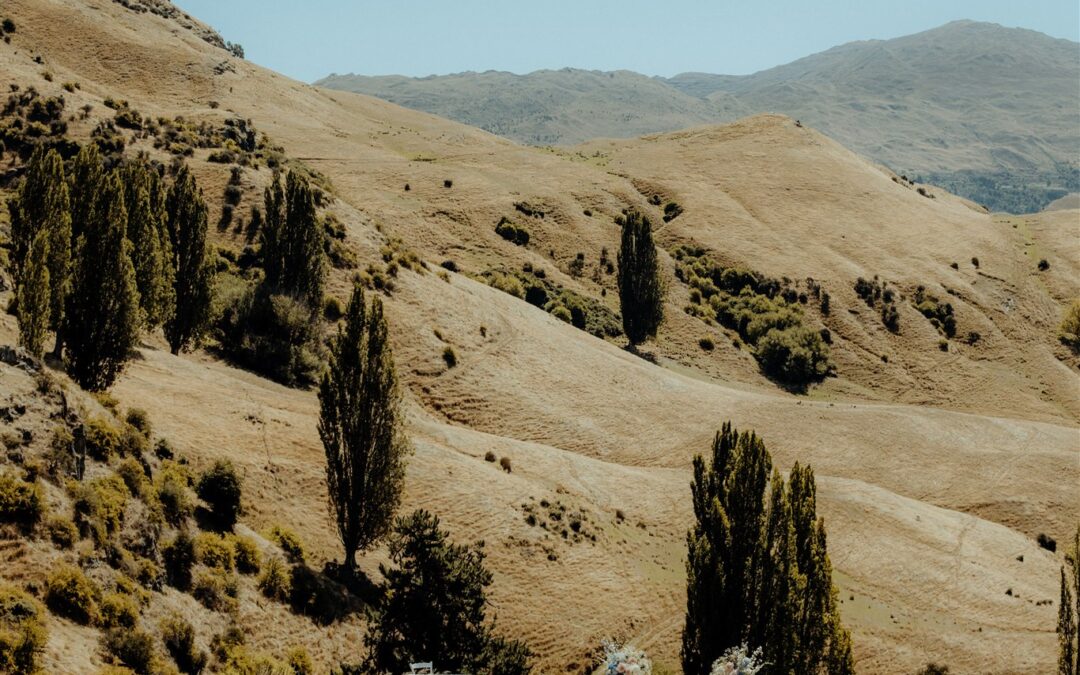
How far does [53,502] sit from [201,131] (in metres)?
83.7

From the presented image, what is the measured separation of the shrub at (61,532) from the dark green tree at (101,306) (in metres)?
13.3

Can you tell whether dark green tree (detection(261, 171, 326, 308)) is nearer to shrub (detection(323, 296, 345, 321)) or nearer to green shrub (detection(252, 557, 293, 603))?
shrub (detection(323, 296, 345, 321))

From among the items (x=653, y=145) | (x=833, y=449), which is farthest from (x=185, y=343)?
(x=653, y=145)

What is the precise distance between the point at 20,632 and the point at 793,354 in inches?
3850

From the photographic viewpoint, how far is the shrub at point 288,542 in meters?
35.7

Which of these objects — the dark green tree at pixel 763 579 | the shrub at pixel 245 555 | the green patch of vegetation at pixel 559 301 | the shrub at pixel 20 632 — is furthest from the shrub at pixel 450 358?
the shrub at pixel 20 632

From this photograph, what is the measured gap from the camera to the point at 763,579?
36312 millimetres

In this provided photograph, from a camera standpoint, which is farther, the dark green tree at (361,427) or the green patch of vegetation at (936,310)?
the green patch of vegetation at (936,310)

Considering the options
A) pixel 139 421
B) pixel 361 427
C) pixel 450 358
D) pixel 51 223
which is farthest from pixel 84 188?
pixel 450 358

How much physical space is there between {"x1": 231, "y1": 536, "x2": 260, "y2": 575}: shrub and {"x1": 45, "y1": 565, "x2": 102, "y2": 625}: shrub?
8.16m

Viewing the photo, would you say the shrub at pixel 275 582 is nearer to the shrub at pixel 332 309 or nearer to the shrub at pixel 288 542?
the shrub at pixel 288 542

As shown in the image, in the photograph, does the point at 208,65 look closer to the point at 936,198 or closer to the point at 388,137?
the point at 388,137

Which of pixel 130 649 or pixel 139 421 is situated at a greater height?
pixel 139 421

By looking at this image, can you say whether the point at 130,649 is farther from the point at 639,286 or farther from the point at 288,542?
the point at 639,286
